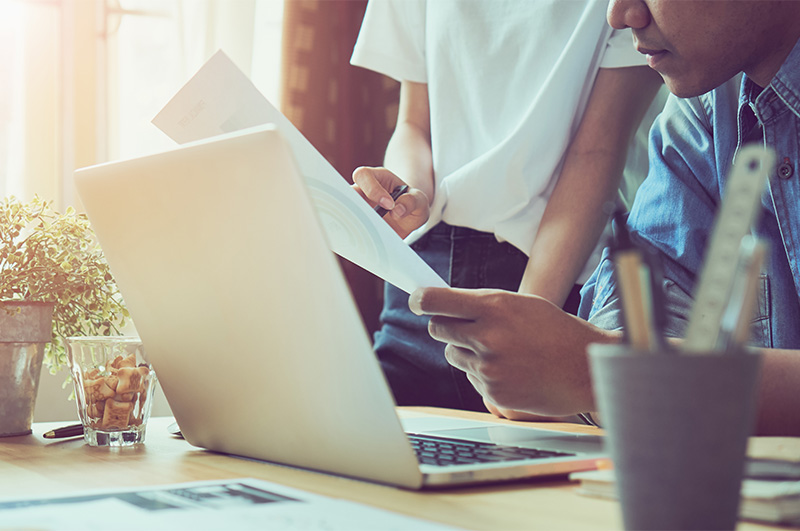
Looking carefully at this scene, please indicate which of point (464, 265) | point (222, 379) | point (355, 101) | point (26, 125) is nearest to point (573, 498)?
point (222, 379)

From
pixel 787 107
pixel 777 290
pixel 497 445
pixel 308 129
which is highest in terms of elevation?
pixel 308 129

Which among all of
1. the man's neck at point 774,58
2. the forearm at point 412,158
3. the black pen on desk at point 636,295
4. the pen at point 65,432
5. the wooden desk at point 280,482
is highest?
the man's neck at point 774,58

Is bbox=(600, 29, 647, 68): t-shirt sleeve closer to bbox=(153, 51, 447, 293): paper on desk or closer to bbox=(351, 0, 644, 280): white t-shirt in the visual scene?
bbox=(351, 0, 644, 280): white t-shirt

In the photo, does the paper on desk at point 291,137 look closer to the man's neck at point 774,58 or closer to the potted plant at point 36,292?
the potted plant at point 36,292

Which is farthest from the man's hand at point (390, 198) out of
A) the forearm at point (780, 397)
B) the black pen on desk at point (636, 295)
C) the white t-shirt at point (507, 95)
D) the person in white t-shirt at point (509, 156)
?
the black pen on desk at point (636, 295)

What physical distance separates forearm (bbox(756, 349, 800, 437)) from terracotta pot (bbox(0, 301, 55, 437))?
0.72 metres

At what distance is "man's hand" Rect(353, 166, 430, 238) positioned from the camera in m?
1.04

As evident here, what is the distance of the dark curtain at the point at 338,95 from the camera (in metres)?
1.91

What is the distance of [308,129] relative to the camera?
6.36ft

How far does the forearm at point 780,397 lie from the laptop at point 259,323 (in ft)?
0.48

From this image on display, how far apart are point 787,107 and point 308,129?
4.01 ft

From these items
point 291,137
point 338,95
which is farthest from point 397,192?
point 338,95

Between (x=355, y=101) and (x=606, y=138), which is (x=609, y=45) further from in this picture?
(x=355, y=101)

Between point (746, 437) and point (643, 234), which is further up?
point (643, 234)
